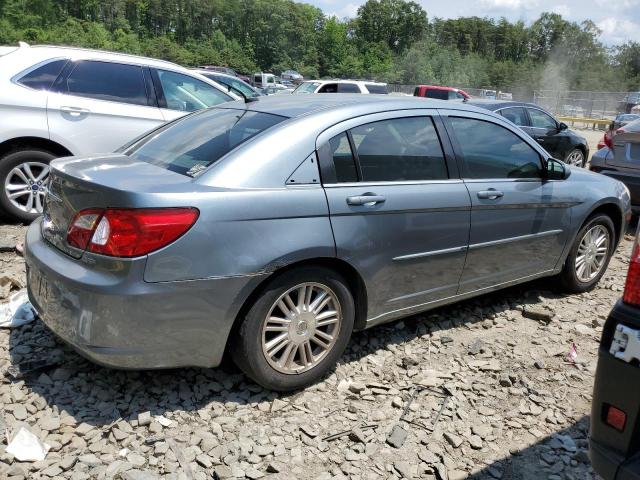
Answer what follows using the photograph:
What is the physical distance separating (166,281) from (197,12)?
466 feet

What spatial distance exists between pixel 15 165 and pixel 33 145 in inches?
10.7

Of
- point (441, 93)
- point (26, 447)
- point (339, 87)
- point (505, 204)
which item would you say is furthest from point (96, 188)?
point (441, 93)

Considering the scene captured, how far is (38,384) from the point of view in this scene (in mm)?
3045

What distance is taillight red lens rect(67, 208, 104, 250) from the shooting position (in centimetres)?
261

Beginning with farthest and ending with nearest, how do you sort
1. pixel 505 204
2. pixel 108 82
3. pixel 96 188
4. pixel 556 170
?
pixel 108 82, pixel 556 170, pixel 505 204, pixel 96 188

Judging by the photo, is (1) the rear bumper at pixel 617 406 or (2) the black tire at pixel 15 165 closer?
Answer: (1) the rear bumper at pixel 617 406

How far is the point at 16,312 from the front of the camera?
372 cm

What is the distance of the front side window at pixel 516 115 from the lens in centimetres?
1069

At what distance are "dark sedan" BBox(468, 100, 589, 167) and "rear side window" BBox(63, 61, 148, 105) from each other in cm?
682

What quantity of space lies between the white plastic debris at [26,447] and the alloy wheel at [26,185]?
11.2ft

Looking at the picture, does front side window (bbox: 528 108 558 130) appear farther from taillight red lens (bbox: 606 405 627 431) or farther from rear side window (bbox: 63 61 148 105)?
taillight red lens (bbox: 606 405 627 431)

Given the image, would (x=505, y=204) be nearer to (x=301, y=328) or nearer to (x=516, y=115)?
(x=301, y=328)

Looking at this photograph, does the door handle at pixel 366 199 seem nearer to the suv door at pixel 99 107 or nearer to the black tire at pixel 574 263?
the black tire at pixel 574 263

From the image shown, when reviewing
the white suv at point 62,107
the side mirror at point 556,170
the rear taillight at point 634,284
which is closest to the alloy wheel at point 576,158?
the side mirror at point 556,170
